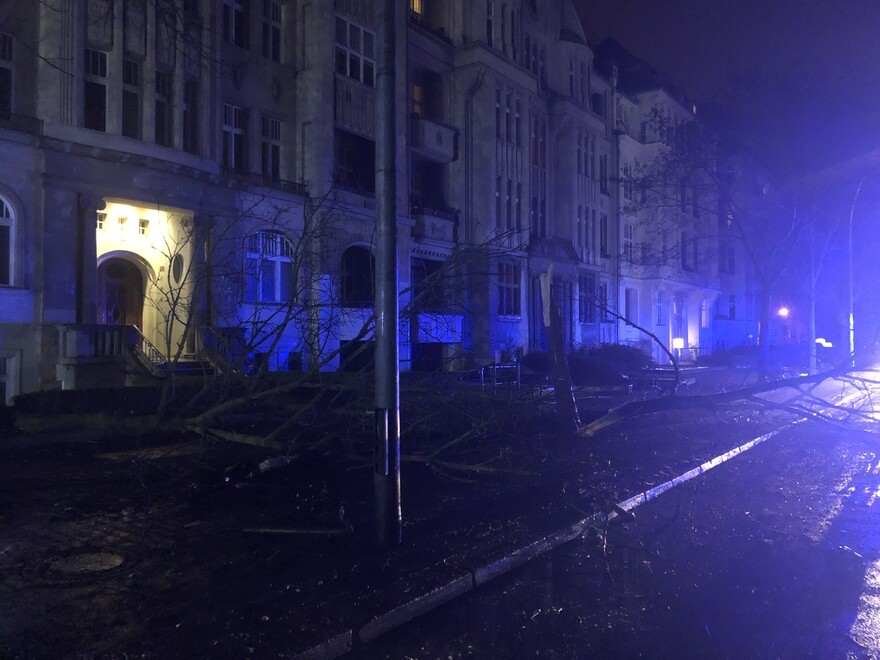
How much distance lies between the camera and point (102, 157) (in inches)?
631

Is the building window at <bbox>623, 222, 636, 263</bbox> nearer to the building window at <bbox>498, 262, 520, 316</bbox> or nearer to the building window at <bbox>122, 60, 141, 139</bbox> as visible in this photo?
the building window at <bbox>498, 262, 520, 316</bbox>

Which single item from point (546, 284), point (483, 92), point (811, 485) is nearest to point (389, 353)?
point (546, 284)

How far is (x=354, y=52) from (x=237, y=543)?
19.6m

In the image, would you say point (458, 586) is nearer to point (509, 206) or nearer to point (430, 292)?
point (430, 292)

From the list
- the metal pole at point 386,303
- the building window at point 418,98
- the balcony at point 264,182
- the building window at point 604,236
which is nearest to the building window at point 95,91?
the balcony at point 264,182

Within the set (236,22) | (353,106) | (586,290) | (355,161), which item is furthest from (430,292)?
(586,290)

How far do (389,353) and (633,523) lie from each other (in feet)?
12.0

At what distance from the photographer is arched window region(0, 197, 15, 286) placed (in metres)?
14.9

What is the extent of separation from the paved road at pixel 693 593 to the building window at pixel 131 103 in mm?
15121

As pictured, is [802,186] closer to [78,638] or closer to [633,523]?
[633,523]

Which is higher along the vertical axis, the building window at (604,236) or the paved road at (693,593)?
the building window at (604,236)

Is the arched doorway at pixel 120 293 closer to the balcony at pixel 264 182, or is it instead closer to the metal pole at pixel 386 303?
the balcony at pixel 264 182

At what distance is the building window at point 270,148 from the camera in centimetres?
2084

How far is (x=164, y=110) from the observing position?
17.7m
